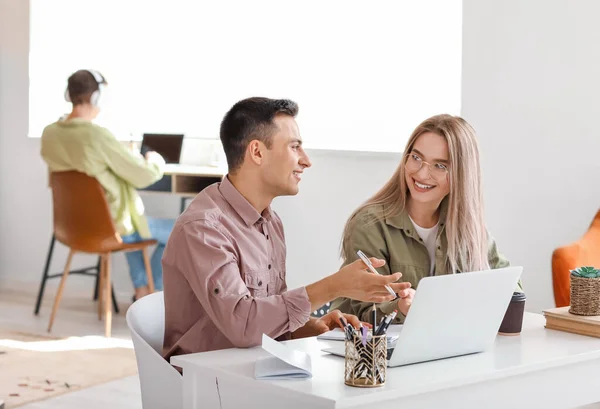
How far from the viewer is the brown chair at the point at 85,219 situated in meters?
4.73

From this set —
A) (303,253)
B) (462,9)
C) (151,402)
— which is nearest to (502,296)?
(151,402)

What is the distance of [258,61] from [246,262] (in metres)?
3.45

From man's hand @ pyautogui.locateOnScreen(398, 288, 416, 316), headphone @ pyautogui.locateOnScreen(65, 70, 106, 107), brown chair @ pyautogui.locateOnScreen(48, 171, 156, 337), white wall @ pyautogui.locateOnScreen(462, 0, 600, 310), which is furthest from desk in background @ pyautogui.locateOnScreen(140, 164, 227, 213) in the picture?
man's hand @ pyautogui.locateOnScreen(398, 288, 416, 316)

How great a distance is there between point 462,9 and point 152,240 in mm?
1991

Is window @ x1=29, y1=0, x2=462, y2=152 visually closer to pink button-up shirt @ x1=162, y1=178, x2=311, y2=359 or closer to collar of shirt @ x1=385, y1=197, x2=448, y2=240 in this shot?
collar of shirt @ x1=385, y1=197, x2=448, y2=240

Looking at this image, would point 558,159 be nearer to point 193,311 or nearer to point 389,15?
point 389,15

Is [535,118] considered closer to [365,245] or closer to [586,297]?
[365,245]

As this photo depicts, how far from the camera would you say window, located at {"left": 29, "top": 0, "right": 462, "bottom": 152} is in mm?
4871

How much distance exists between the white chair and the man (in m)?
0.06

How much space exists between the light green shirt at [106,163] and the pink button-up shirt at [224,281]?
2.67 metres

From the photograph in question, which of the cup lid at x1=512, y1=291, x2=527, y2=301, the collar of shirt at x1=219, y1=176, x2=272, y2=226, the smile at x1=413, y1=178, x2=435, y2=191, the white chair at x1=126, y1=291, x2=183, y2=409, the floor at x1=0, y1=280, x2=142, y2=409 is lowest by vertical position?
the floor at x1=0, y1=280, x2=142, y2=409

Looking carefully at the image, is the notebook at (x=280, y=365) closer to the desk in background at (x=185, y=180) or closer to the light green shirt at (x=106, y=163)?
the light green shirt at (x=106, y=163)

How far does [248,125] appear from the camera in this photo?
2246 mm

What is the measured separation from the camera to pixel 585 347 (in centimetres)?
199
